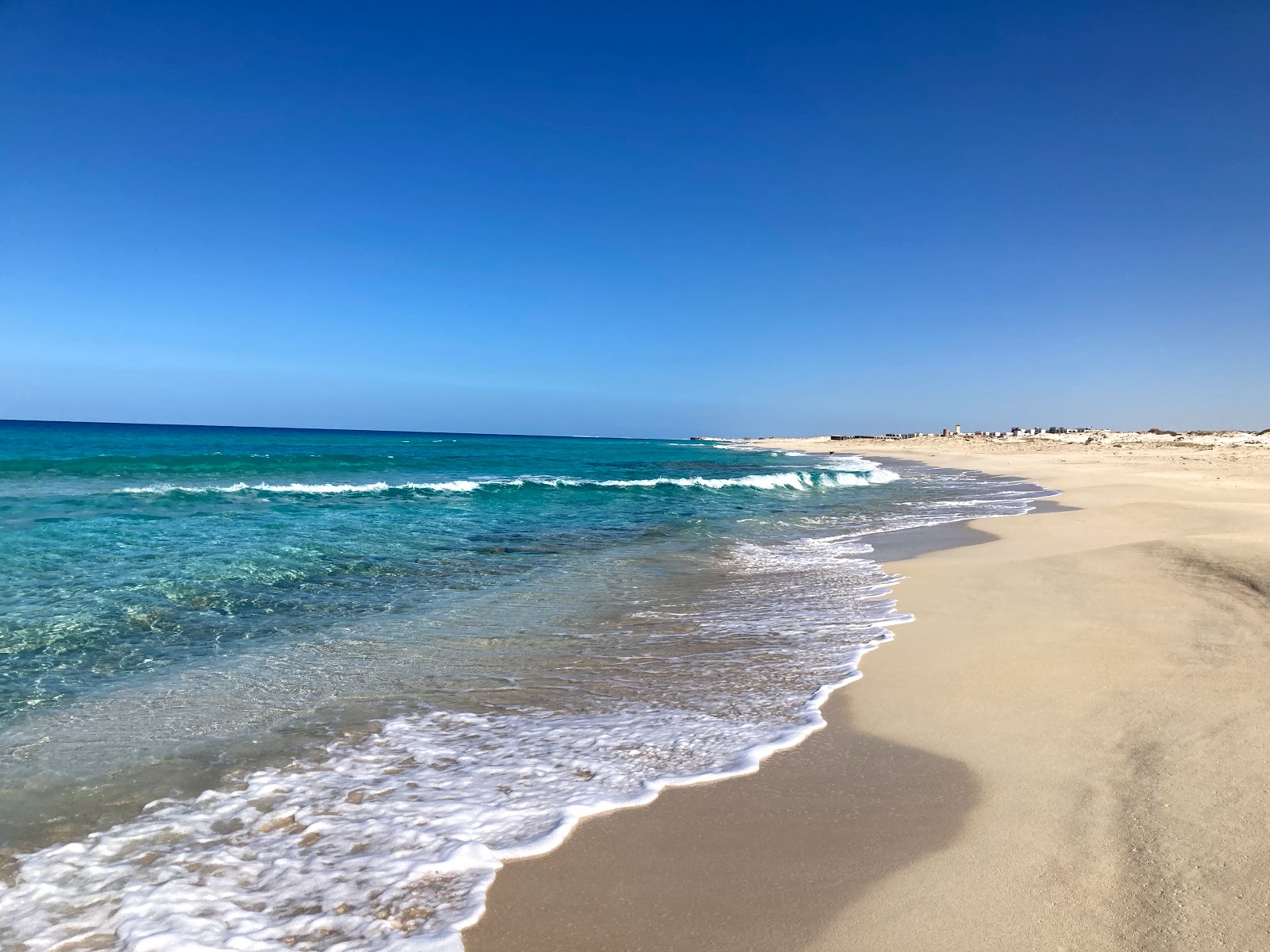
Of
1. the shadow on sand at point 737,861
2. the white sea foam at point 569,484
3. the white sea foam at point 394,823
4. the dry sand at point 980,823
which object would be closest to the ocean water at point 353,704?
the white sea foam at point 394,823

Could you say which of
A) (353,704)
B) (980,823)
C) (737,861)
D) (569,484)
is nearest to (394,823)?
(737,861)

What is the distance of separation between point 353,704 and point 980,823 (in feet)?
12.6

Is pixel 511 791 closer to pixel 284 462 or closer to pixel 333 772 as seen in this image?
pixel 333 772

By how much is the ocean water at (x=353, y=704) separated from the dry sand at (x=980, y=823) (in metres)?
0.35

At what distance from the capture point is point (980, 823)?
3.11m

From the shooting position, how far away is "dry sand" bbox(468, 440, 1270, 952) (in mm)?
→ 2453

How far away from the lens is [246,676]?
528cm

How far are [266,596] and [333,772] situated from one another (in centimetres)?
482

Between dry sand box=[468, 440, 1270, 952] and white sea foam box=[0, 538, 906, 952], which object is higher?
dry sand box=[468, 440, 1270, 952]

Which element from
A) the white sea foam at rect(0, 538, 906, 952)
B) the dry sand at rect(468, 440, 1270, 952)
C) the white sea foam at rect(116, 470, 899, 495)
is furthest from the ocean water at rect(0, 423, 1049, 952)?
the white sea foam at rect(116, 470, 899, 495)

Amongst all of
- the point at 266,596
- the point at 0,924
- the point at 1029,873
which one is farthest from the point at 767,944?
the point at 266,596

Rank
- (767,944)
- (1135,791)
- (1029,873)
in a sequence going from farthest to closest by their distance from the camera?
1. (1135,791)
2. (1029,873)
3. (767,944)

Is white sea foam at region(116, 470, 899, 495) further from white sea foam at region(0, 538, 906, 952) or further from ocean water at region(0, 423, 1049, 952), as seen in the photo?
white sea foam at region(0, 538, 906, 952)

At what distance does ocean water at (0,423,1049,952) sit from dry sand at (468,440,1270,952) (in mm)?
346
